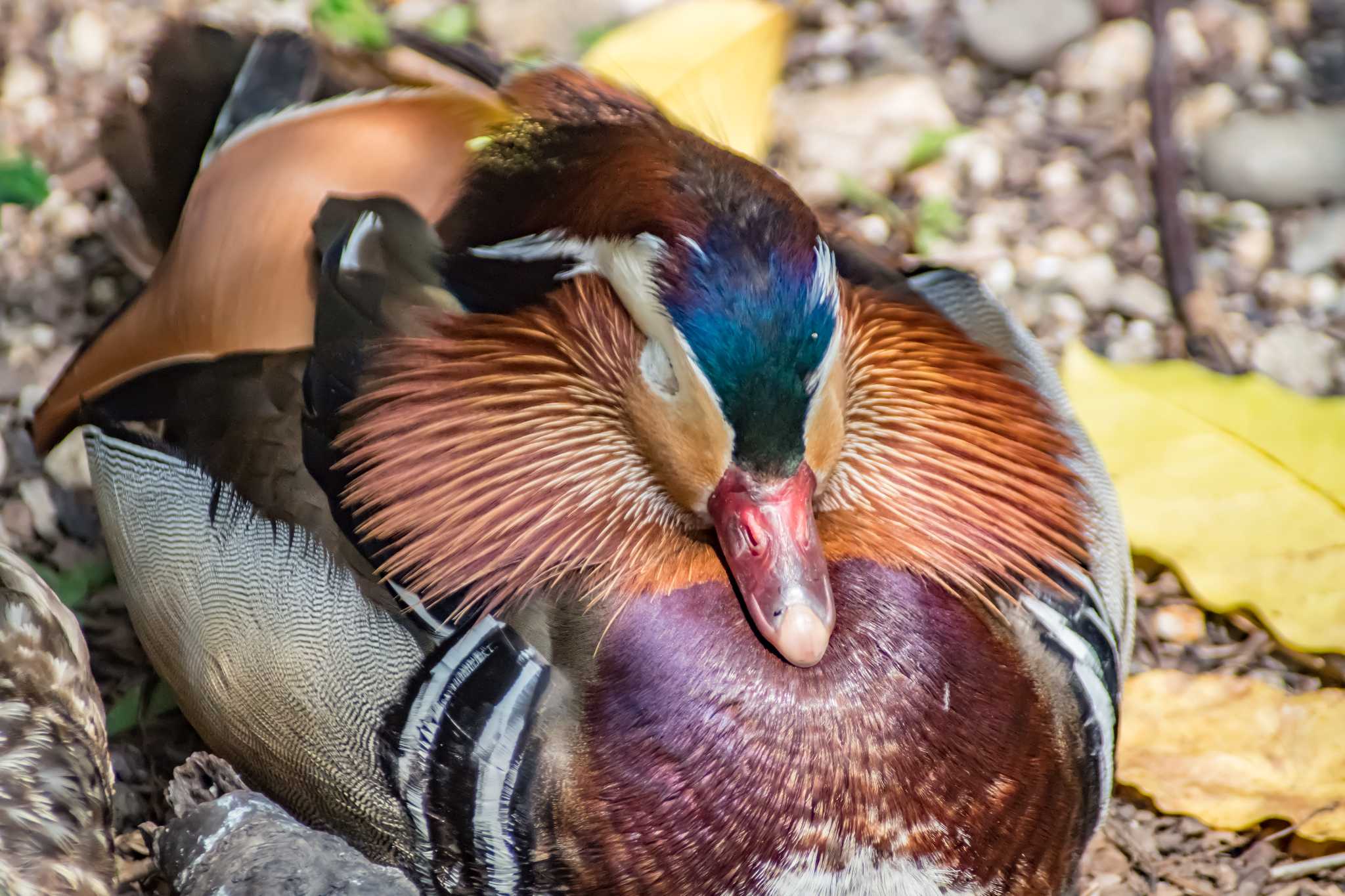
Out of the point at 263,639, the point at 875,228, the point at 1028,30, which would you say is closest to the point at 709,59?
the point at 875,228

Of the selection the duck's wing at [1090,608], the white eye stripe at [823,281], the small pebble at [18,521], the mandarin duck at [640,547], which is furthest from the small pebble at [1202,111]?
the small pebble at [18,521]

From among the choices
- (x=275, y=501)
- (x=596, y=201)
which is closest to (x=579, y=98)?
(x=596, y=201)

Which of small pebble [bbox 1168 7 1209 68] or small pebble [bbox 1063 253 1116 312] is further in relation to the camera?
small pebble [bbox 1168 7 1209 68]

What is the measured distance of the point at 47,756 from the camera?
67.6 inches

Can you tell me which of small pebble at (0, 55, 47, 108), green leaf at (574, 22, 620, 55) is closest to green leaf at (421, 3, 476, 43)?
green leaf at (574, 22, 620, 55)

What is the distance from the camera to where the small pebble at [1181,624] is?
2.30 m

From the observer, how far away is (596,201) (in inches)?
57.9

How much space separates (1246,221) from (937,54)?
2.34 feet

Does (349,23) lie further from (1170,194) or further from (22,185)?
(1170,194)

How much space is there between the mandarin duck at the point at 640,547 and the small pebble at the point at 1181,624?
20.6 inches

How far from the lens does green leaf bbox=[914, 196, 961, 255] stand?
2795 millimetres

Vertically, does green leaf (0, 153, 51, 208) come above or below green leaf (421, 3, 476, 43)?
above

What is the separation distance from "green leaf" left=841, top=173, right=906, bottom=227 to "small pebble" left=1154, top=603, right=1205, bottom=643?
0.91 meters

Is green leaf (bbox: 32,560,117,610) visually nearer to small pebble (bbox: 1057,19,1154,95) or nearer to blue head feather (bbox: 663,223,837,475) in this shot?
blue head feather (bbox: 663,223,837,475)
